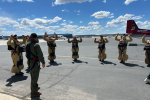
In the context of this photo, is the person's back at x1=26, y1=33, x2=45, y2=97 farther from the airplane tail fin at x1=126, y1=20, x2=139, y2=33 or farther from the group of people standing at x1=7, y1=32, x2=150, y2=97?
the airplane tail fin at x1=126, y1=20, x2=139, y2=33

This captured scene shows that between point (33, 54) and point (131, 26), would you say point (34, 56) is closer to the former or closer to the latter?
point (33, 54)

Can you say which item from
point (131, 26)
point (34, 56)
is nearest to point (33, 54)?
point (34, 56)

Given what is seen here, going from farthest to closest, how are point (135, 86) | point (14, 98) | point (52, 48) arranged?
point (52, 48) < point (135, 86) < point (14, 98)

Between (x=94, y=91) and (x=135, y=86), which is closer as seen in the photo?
(x=94, y=91)

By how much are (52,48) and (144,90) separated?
640cm

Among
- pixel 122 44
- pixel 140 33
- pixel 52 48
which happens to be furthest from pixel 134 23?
pixel 52 48

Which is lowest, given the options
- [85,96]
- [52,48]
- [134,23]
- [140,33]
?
[85,96]

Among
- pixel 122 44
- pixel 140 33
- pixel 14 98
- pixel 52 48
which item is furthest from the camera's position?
pixel 140 33

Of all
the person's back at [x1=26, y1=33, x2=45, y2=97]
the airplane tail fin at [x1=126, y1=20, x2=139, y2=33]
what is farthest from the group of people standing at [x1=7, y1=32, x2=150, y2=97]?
the airplane tail fin at [x1=126, y1=20, x2=139, y2=33]

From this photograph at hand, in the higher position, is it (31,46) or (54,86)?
(31,46)

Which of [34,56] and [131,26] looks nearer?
[34,56]

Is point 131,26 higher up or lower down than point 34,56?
higher up

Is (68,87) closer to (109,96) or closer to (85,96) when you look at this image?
(85,96)

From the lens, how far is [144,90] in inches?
143
